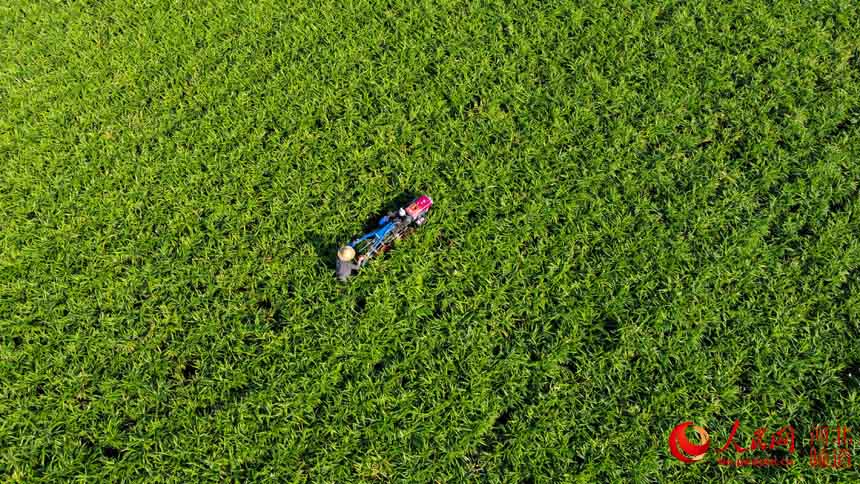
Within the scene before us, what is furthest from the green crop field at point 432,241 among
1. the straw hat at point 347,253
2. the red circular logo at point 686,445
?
the straw hat at point 347,253

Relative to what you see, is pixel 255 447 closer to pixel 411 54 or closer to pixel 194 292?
pixel 194 292

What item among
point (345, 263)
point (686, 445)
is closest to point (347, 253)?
point (345, 263)

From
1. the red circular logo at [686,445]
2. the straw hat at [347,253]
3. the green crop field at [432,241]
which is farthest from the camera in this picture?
the straw hat at [347,253]

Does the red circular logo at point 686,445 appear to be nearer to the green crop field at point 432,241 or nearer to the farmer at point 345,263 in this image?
the green crop field at point 432,241

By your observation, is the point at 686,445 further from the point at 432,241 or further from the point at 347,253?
the point at 347,253

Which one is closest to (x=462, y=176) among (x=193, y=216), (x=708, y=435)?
(x=193, y=216)

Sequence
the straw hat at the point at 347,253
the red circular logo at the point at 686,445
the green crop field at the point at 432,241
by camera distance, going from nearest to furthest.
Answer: the red circular logo at the point at 686,445
the green crop field at the point at 432,241
the straw hat at the point at 347,253

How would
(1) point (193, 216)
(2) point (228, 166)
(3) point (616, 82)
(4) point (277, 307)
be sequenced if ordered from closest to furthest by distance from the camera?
(4) point (277, 307) < (1) point (193, 216) < (2) point (228, 166) < (3) point (616, 82)
